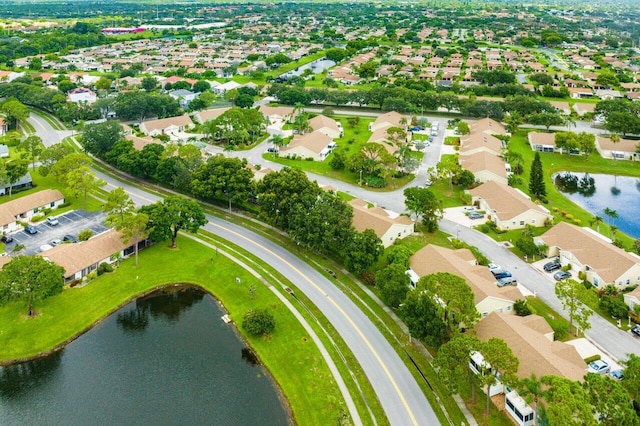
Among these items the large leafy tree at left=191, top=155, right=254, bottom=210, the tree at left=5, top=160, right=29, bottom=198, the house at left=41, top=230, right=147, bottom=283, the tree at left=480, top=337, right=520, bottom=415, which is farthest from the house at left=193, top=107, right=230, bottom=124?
the tree at left=480, top=337, right=520, bottom=415

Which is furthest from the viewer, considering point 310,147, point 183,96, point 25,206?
point 183,96

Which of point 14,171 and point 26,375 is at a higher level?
point 14,171

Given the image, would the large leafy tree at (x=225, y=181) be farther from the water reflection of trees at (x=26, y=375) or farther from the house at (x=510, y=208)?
the house at (x=510, y=208)

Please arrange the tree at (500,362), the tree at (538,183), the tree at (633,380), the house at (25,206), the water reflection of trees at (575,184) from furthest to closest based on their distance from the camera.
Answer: the water reflection of trees at (575,184)
the tree at (538,183)
the house at (25,206)
the tree at (633,380)
the tree at (500,362)

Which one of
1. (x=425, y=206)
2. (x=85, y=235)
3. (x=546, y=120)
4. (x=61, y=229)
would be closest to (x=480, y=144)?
(x=546, y=120)

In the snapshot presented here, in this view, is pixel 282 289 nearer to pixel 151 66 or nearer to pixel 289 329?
pixel 289 329

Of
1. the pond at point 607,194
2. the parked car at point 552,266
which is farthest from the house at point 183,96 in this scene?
the parked car at point 552,266

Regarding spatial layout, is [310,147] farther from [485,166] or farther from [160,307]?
[160,307]
